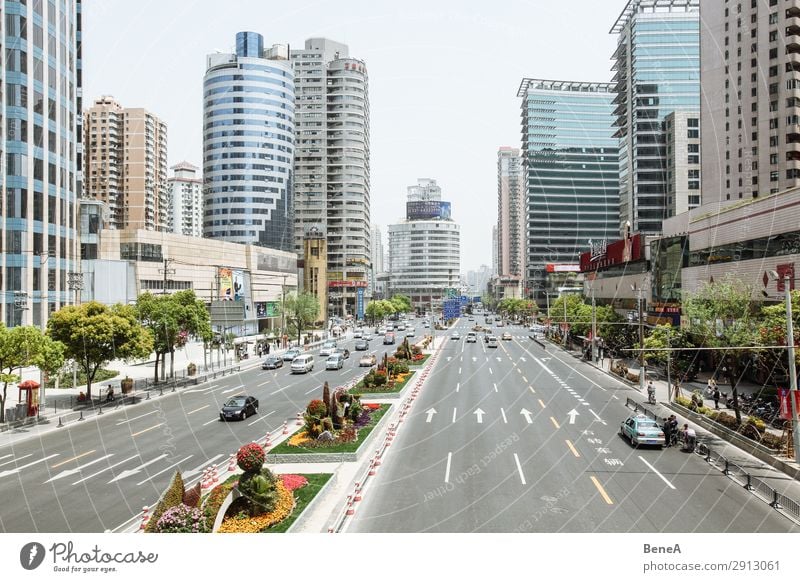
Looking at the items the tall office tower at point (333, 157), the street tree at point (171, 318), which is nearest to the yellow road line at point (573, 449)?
the street tree at point (171, 318)

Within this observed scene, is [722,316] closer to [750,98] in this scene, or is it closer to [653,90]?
[750,98]

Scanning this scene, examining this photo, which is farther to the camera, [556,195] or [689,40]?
[556,195]

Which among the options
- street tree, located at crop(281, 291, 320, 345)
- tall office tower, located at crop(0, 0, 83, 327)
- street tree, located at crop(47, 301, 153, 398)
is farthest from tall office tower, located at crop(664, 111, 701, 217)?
street tree, located at crop(47, 301, 153, 398)

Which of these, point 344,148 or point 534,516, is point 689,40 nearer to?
point 344,148

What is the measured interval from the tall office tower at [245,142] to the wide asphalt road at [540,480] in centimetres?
11449

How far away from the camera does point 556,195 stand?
15912cm

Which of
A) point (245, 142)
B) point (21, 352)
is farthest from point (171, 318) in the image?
point (245, 142)

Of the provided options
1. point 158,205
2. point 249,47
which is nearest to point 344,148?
point 249,47

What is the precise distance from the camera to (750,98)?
79.2m

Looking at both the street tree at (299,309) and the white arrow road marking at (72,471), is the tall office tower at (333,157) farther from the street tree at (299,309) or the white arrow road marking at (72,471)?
the white arrow road marking at (72,471)

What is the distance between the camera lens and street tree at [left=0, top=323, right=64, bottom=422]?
27.2 m

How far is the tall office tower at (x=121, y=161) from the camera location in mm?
163125

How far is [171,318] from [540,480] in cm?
3192
